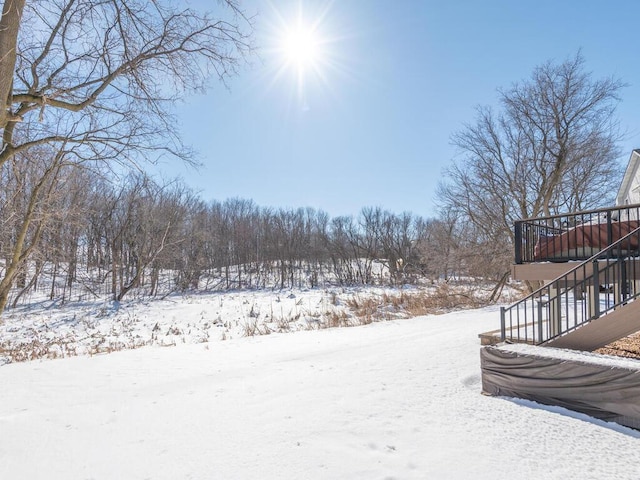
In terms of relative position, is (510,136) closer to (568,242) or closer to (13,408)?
(568,242)

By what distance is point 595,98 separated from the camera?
16.7 metres

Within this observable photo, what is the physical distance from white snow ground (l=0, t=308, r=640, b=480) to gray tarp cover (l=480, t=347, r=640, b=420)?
0.14 m

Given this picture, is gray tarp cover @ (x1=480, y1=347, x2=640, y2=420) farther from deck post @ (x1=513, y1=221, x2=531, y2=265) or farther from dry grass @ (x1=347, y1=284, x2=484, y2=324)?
dry grass @ (x1=347, y1=284, x2=484, y2=324)

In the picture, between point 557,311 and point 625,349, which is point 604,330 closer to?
point 557,311

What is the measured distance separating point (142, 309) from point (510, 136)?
65.8ft

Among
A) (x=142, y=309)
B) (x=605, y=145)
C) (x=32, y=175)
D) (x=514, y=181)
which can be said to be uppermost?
(x=605, y=145)

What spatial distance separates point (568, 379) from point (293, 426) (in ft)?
9.58

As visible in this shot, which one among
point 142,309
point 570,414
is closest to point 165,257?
point 142,309

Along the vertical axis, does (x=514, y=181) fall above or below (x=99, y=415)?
above

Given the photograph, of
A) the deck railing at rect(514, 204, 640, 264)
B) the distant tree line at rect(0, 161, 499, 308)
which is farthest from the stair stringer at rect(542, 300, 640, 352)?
the distant tree line at rect(0, 161, 499, 308)

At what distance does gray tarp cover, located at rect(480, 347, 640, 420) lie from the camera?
332 cm

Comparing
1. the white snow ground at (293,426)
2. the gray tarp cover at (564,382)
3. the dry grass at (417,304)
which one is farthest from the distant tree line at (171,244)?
the gray tarp cover at (564,382)

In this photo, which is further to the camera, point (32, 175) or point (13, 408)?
point (32, 175)

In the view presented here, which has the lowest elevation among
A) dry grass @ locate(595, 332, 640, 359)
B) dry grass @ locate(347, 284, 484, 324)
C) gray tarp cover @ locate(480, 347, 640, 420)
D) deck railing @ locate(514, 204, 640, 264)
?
dry grass @ locate(347, 284, 484, 324)
